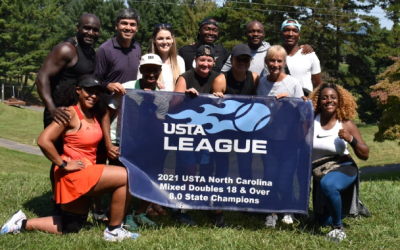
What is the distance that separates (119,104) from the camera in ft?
18.8

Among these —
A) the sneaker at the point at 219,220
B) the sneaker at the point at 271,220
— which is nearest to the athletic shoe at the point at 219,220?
the sneaker at the point at 219,220

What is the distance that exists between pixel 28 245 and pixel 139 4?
5742 centimetres

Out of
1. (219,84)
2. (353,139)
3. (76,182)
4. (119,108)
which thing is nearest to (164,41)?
(219,84)

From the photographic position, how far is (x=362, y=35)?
165 ft

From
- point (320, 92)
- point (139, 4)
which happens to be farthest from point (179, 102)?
point (139, 4)

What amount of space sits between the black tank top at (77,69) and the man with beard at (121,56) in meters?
0.10

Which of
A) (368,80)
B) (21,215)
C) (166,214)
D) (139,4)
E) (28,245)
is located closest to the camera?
(28,245)

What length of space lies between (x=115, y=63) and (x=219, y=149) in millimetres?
1589

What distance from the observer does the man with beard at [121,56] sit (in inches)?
231

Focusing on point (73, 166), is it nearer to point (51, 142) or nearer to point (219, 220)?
point (51, 142)

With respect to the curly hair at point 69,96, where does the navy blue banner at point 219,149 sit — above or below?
below

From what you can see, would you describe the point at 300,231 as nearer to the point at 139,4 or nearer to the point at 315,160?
the point at 315,160

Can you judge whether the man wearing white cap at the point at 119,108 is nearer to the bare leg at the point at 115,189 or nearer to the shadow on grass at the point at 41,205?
the bare leg at the point at 115,189

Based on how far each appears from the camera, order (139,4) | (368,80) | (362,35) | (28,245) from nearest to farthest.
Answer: (28,245), (362,35), (368,80), (139,4)
